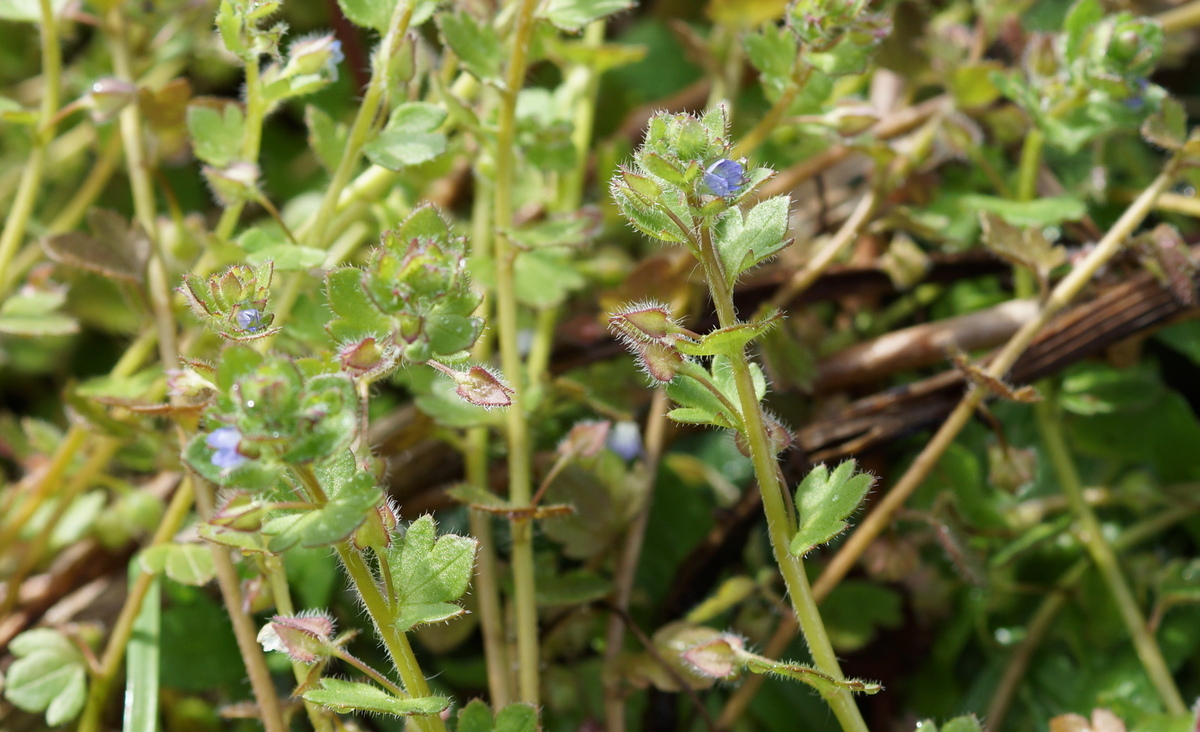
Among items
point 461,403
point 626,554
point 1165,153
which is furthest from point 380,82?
point 1165,153

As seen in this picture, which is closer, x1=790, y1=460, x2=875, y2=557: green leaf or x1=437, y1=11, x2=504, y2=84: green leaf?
x1=790, y1=460, x2=875, y2=557: green leaf

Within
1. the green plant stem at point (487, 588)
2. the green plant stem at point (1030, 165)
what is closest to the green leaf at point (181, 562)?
the green plant stem at point (487, 588)

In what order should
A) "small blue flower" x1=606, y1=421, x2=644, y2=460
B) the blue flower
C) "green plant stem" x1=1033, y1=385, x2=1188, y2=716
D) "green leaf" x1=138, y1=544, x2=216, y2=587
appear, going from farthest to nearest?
"small blue flower" x1=606, y1=421, x2=644, y2=460 → "green plant stem" x1=1033, y1=385, x2=1188, y2=716 → "green leaf" x1=138, y1=544, x2=216, y2=587 → the blue flower

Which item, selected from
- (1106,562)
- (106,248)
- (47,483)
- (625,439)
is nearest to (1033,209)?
(1106,562)

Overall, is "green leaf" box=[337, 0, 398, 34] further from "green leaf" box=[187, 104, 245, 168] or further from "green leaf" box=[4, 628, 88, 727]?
"green leaf" box=[4, 628, 88, 727]

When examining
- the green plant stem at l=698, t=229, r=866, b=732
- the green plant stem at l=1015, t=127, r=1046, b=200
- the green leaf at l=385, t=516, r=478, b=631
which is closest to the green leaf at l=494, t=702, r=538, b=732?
the green leaf at l=385, t=516, r=478, b=631

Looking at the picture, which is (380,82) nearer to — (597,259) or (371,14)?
(371,14)
